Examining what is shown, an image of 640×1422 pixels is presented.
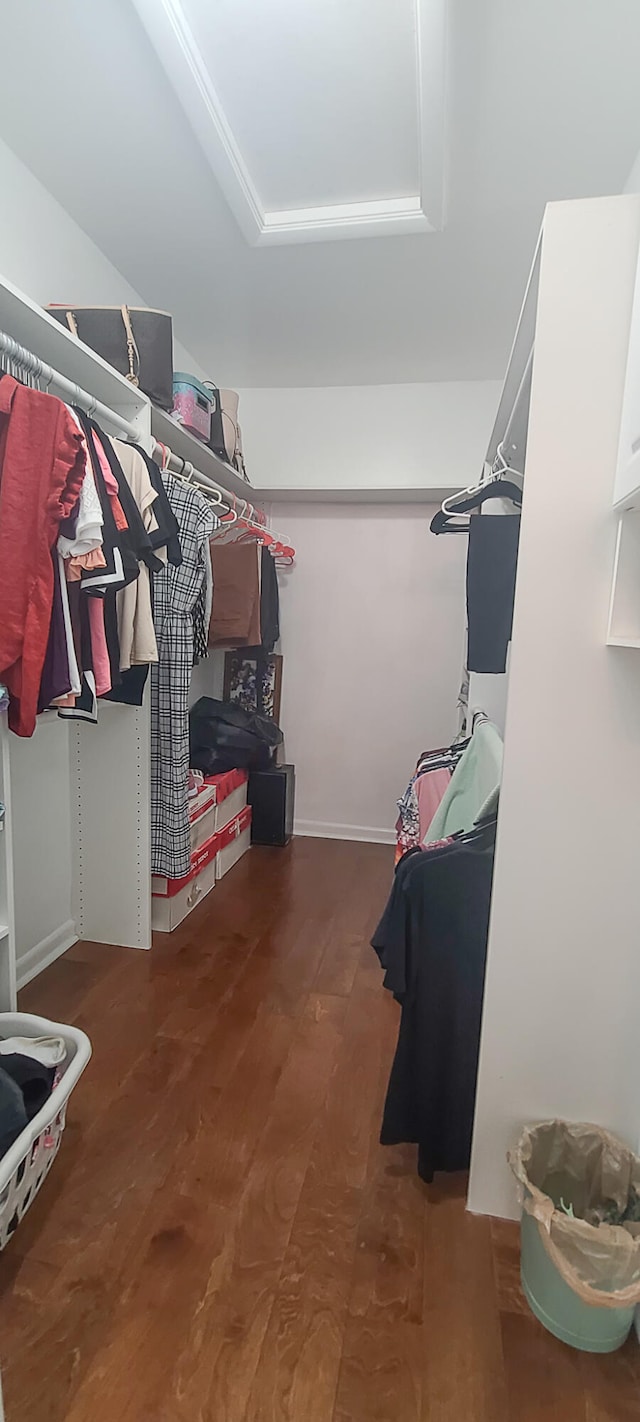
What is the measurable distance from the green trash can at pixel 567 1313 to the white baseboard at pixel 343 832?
2.57 meters

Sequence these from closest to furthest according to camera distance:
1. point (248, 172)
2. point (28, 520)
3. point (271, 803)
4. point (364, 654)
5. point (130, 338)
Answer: point (28, 520) → point (248, 172) → point (130, 338) → point (271, 803) → point (364, 654)

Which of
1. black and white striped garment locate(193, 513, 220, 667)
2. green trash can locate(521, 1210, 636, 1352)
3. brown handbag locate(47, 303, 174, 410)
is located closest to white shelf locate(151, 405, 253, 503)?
brown handbag locate(47, 303, 174, 410)

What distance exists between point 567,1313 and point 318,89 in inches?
107

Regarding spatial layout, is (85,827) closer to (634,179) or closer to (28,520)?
(28,520)

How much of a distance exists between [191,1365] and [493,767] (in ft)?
4.30

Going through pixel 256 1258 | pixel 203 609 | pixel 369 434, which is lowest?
pixel 256 1258

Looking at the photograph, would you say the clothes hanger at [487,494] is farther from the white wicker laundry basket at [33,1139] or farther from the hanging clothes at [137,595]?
the white wicker laundry basket at [33,1139]

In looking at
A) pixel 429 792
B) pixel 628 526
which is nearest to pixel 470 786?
pixel 429 792

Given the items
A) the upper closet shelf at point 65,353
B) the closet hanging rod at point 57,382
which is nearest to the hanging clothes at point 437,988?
the closet hanging rod at point 57,382

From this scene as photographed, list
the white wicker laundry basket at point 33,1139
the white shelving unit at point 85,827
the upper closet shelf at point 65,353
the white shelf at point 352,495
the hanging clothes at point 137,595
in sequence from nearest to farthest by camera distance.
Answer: the white wicker laundry basket at point 33,1139
the upper closet shelf at point 65,353
the hanging clothes at point 137,595
the white shelving unit at point 85,827
the white shelf at point 352,495

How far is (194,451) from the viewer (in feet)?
8.64

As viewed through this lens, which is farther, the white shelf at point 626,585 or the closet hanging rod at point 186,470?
the closet hanging rod at point 186,470

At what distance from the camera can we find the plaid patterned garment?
87.7 inches

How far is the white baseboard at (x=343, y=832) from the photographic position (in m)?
3.75
